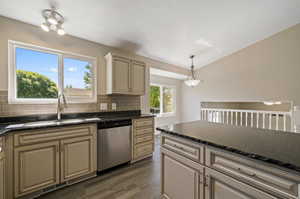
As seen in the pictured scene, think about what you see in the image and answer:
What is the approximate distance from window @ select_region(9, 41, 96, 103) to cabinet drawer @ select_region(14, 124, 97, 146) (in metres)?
0.78

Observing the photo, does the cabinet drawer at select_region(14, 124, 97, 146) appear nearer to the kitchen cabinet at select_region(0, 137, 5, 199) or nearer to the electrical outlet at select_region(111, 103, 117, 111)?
the kitchen cabinet at select_region(0, 137, 5, 199)

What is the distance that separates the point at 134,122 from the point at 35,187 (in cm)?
168

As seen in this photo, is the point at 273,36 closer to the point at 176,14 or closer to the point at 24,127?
the point at 176,14

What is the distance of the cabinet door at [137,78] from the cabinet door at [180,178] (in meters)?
1.81

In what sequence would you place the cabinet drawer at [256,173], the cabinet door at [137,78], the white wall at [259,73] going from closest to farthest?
1. the cabinet drawer at [256,173]
2. the cabinet door at [137,78]
3. the white wall at [259,73]

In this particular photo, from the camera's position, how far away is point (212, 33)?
3123mm

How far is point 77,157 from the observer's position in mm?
2109

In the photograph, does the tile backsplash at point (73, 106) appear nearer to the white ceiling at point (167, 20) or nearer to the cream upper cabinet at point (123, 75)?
the cream upper cabinet at point (123, 75)

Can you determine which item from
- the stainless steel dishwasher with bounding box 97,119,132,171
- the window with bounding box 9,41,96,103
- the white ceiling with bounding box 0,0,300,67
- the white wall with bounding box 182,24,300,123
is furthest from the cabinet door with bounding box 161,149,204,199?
the white wall with bounding box 182,24,300,123

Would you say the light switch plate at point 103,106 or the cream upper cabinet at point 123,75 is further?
the light switch plate at point 103,106

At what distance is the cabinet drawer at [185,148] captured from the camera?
125cm

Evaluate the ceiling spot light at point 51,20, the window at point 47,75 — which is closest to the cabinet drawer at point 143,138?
the window at point 47,75

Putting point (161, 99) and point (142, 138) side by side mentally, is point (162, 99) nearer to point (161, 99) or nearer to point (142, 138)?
point (161, 99)

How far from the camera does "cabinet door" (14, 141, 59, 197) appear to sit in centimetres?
168
